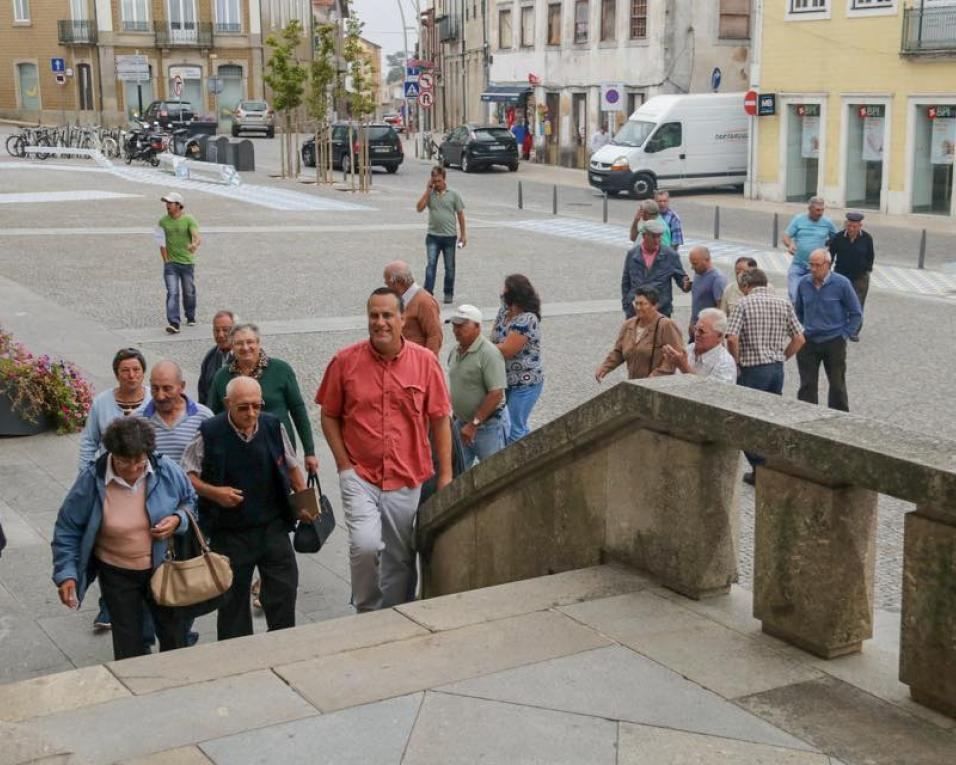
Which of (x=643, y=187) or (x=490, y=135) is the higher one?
(x=490, y=135)

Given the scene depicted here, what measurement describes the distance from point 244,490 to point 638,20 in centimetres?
4190

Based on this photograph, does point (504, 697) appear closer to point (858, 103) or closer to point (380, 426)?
point (380, 426)

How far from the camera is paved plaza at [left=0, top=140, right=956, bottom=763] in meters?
7.45

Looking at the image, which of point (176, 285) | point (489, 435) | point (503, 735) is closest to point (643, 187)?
point (176, 285)

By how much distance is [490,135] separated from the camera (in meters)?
45.1

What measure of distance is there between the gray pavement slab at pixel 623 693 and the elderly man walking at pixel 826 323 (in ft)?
23.1

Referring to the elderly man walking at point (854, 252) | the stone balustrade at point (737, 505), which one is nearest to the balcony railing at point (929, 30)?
the elderly man walking at point (854, 252)

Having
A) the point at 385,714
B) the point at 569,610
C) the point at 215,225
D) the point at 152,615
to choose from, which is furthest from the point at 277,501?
the point at 215,225

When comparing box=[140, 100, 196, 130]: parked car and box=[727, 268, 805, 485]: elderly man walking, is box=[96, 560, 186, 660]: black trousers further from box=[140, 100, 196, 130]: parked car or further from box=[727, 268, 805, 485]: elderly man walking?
box=[140, 100, 196, 130]: parked car

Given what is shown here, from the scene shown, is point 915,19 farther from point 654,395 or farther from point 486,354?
point 654,395

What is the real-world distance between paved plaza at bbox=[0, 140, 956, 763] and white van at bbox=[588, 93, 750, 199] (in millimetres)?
795

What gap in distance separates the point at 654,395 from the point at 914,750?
64.6 inches

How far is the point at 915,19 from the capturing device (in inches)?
1248

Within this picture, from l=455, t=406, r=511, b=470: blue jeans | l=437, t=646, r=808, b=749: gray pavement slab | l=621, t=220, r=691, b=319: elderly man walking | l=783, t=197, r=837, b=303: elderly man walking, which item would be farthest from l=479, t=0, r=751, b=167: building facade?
l=437, t=646, r=808, b=749: gray pavement slab
